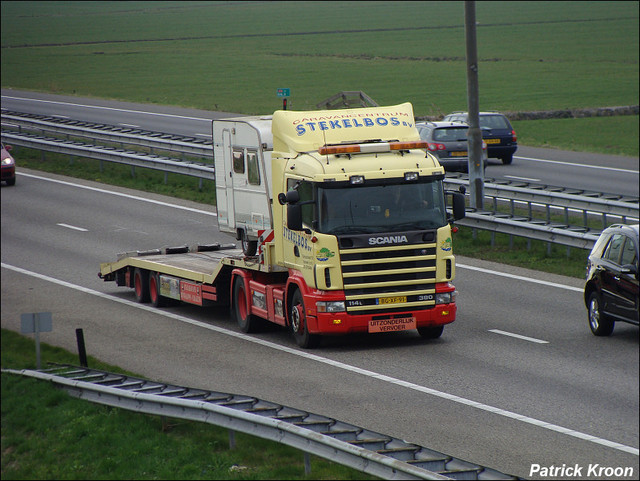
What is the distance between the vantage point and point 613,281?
15531mm

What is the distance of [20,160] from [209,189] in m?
10.2

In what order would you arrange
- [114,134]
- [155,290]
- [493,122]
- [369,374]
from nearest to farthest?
1. [369,374]
2. [155,290]
3. [114,134]
4. [493,122]

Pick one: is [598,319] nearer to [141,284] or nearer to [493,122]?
[141,284]

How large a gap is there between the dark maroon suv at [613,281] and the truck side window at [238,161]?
5.75 metres

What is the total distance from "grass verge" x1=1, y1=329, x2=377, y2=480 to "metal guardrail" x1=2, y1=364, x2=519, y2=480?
21 centimetres

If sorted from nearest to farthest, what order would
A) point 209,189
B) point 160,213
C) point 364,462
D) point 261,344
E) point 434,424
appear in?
point 364,462, point 434,424, point 261,344, point 160,213, point 209,189

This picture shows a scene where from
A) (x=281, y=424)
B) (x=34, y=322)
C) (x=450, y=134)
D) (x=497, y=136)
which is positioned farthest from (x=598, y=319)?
(x=497, y=136)

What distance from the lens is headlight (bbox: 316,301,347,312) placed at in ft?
50.9

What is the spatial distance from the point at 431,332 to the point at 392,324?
0.98 m

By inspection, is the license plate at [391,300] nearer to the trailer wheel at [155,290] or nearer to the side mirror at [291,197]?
the side mirror at [291,197]

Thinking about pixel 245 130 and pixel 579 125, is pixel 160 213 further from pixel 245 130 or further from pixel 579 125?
pixel 579 125

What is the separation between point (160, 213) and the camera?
93.1 ft

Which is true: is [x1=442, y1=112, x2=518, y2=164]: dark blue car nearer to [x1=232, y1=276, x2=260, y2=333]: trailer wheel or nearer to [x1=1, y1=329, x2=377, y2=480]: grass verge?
[x1=232, y1=276, x2=260, y2=333]: trailer wheel

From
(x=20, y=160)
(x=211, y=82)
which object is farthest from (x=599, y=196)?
(x=211, y=82)
